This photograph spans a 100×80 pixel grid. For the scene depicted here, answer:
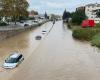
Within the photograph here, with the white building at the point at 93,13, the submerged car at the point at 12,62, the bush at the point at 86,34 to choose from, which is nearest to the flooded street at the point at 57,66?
the submerged car at the point at 12,62

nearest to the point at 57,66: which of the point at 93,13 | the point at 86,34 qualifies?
the point at 86,34

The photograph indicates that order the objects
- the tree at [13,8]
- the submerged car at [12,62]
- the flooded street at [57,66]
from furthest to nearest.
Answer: the tree at [13,8] < the submerged car at [12,62] < the flooded street at [57,66]

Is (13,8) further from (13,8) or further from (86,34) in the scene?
(86,34)

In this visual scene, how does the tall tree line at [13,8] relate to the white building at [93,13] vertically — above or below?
above

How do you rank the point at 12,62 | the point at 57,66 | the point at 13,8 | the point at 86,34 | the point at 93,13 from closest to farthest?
the point at 12,62 → the point at 57,66 → the point at 86,34 → the point at 13,8 → the point at 93,13

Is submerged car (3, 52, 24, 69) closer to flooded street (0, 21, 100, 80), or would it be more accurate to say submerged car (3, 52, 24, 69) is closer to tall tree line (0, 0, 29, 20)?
flooded street (0, 21, 100, 80)

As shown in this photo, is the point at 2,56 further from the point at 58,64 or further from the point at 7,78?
the point at 7,78

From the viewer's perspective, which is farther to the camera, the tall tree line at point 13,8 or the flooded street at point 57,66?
the tall tree line at point 13,8

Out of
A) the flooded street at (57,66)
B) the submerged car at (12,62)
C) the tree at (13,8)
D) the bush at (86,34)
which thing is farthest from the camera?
the tree at (13,8)

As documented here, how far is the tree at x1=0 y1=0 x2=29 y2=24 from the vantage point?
7625cm

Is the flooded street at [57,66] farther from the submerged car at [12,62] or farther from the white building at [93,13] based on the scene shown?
the white building at [93,13]

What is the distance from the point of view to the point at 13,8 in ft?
255

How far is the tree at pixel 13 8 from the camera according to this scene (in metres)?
76.2

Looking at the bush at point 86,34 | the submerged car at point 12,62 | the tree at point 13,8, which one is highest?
the tree at point 13,8
